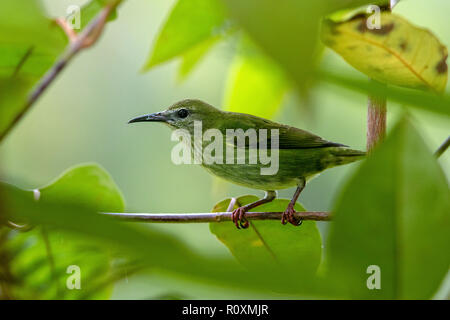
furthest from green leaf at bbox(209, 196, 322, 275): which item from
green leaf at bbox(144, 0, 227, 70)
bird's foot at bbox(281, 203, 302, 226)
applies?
green leaf at bbox(144, 0, 227, 70)

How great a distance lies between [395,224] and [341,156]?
1582 millimetres

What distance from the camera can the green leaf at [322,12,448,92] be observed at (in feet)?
1.89

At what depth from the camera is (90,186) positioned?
0.73 m

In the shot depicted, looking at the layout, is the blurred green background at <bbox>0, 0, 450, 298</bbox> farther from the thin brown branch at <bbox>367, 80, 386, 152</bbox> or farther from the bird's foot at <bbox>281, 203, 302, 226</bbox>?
the thin brown branch at <bbox>367, 80, 386, 152</bbox>

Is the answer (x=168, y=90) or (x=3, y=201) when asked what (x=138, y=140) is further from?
(x=3, y=201)

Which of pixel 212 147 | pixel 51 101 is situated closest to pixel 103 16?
pixel 212 147

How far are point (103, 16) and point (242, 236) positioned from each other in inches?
16.0

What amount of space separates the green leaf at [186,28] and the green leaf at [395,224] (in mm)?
388
